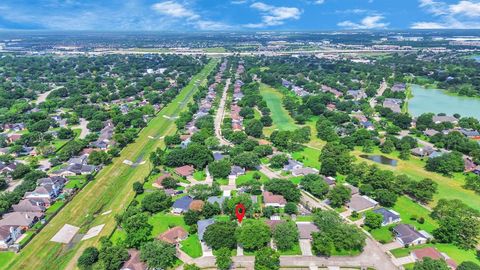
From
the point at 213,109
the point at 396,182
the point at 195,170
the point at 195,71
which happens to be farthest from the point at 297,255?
the point at 195,71

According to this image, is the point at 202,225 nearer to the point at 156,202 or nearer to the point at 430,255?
the point at 156,202

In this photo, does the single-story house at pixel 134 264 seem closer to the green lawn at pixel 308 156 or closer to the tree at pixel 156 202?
the tree at pixel 156 202

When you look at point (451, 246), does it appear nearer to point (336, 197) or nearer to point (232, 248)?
point (336, 197)

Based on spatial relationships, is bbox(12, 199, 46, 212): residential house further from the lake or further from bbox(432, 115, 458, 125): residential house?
the lake

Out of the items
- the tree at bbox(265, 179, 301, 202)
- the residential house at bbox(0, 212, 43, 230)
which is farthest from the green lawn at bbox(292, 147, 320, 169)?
the residential house at bbox(0, 212, 43, 230)

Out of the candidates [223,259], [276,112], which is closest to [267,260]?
[223,259]

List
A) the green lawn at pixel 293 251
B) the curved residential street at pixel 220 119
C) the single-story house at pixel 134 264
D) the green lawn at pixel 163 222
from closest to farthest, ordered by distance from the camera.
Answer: the single-story house at pixel 134 264 < the green lawn at pixel 293 251 < the green lawn at pixel 163 222 < the curved residential street at pixel 220 119

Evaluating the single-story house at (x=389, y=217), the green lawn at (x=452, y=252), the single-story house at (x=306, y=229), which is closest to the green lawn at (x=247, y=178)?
the single-story house at (x=306, y=229)
